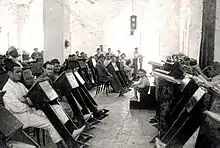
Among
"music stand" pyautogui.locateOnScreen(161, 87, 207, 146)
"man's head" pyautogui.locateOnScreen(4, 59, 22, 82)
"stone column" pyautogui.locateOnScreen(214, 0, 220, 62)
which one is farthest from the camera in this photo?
"stone column" pyautogui.locateOnScreen(214, 0, 220, 62)

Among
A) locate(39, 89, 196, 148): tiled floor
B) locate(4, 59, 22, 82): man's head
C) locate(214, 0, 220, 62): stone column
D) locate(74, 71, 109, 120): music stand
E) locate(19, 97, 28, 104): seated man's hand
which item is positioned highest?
locate(214, 0, 220, 62): stone column

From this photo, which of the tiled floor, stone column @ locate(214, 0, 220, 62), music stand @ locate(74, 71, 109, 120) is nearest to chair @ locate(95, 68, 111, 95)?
the tiled floor

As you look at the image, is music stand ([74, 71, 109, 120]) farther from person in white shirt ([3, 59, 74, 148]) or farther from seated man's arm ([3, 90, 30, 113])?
seated man's arm ([3, 90, 30, 113])

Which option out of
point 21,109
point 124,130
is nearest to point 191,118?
point 21,109

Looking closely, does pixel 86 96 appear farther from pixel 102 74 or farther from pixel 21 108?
pixel 102 74

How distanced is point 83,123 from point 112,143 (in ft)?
2.31

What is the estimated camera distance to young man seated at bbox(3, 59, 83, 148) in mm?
4586

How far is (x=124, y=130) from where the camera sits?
6668 millimetres

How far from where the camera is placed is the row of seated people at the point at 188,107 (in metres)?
3.38

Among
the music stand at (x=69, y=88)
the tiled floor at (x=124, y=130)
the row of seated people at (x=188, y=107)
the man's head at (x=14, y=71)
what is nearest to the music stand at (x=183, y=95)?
the row of seated people at (x=188, y=107)

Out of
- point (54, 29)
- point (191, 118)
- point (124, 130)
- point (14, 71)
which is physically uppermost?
point (54, 29)

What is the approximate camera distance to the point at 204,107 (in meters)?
4.05

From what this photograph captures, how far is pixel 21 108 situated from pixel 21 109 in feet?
0.04

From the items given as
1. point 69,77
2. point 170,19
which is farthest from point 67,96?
point 170,19
